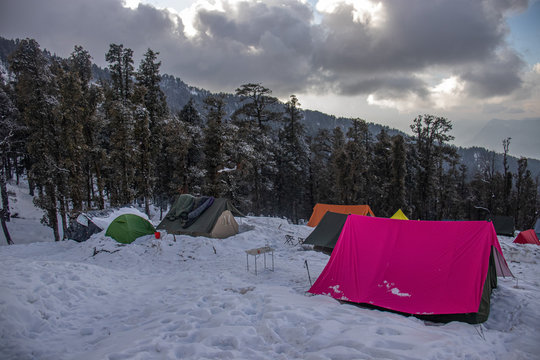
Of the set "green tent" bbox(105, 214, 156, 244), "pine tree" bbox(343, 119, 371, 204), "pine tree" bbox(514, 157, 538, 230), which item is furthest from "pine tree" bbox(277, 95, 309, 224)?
"pine tree" bbox(514, 157, 538, 230)

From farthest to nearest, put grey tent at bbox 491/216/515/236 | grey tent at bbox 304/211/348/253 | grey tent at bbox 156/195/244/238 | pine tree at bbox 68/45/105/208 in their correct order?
grey tent at bbox 491/216/515/236, pine tree at bbox 68/45/105/208, grey tent at bbox 156/195/244/238, grey tent at bbox 304/211/348/253

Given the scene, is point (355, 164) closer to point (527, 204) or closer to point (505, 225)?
point (505, 225)

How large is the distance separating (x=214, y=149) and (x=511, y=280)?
17.5 m

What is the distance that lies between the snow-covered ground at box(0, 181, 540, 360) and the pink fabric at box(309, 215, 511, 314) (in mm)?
516

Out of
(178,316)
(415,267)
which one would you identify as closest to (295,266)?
(415,267)

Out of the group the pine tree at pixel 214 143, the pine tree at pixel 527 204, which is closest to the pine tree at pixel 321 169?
the pine tree at pixel 214 143

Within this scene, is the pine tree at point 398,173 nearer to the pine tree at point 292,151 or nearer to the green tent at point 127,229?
the pine tree at point 292,151

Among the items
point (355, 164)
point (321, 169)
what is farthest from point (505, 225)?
point (321, 169)

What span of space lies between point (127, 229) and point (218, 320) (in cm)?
940

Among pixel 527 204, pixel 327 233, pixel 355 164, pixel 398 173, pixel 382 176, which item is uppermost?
pixel 355 164

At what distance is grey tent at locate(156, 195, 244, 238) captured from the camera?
1345cm

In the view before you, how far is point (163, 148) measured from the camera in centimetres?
2403

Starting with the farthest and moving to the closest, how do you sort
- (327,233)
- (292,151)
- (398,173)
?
1. (292,151)
2. (398,173)
3. (327,233)

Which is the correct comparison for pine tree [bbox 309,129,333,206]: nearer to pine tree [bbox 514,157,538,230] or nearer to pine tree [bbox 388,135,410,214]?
pine tree [bbox 388,135,410,214]
